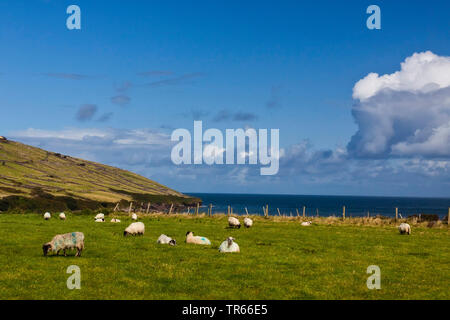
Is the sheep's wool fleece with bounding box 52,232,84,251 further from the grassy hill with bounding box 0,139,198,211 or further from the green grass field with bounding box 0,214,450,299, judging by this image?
the grassy hill with bounding box 0,139,198,211

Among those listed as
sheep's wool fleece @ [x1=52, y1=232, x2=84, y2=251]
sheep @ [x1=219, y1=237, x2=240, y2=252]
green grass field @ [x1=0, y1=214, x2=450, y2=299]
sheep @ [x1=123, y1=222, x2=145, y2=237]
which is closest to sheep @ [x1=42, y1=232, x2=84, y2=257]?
sheep's wool fleece @ [x1=52, y1=232, x2=84, y2=251]

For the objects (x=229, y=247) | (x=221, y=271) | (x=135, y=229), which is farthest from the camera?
(x=135, y=229)

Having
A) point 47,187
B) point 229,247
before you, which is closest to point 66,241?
point 229,247

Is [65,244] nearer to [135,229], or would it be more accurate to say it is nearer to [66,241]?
[66,241]

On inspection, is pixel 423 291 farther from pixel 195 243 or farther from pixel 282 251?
pixel 195 243

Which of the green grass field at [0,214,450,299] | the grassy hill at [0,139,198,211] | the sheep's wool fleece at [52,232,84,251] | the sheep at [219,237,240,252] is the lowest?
the green grass field at [0,214,450,299]

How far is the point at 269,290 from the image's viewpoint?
1670cm

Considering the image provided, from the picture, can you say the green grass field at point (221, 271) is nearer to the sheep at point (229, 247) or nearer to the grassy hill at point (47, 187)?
the sheep at point (229, 247)

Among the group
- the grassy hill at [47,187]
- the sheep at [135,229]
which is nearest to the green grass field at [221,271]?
the sheep at [135,229]
